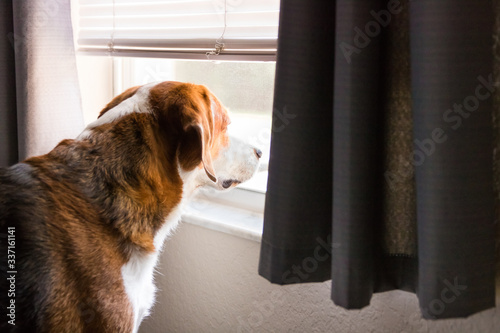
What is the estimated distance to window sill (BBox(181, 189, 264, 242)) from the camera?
4.74ft

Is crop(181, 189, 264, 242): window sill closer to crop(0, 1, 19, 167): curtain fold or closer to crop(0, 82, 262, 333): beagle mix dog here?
crop(0, 82, 262, 333): beagle mix dog

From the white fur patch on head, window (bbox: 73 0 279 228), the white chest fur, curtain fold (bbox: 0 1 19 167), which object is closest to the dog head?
the white fur patch on head

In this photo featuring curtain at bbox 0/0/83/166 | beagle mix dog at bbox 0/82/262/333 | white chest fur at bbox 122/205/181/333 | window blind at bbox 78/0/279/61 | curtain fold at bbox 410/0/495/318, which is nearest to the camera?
curtain fold at bbox 410/0/495/318

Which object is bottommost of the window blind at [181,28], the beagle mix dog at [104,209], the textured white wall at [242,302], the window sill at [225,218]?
the textured white wall at [242,302]

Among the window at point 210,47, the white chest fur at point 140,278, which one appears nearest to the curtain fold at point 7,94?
the window at point 210,47

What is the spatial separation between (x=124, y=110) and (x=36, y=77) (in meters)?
0.60

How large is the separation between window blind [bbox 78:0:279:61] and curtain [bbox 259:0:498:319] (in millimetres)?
411

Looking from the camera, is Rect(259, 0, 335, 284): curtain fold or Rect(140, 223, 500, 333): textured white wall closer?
Rect(259, 0, 335, 284): curtain fold

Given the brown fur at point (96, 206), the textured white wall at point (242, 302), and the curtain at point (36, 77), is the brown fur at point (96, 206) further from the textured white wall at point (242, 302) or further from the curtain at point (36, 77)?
the curtain at point (36, 77)

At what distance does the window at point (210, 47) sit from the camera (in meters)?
1.43

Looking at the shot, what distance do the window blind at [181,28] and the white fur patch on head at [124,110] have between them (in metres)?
0.35

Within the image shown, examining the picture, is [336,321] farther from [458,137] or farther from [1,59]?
[1,59]

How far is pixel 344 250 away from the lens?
0.95 m

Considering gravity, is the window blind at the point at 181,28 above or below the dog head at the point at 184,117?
above
